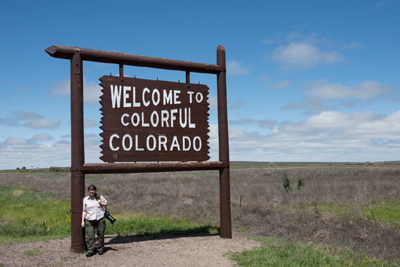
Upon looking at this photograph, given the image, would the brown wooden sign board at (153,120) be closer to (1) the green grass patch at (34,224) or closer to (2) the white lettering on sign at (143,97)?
(2) the white lettering on sign at (143,97)

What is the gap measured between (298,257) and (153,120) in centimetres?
464

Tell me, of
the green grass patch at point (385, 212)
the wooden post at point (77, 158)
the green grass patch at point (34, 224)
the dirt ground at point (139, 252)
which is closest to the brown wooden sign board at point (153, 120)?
the wooden post at point (77, 158)

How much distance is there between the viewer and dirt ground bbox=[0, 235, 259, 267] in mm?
7141

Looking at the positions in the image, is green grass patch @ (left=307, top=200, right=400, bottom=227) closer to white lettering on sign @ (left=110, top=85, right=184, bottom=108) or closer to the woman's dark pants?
white lettering on sign @ (left=110, top=85, right=184, bottom=108)

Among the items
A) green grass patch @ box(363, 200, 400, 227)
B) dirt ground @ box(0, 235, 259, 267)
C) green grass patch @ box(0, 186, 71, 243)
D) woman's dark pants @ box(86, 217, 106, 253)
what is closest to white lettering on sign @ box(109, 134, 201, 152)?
woman's dark pants @ box(86, 217, 106, 253)

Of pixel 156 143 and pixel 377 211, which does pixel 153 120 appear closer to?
pixel 156 143

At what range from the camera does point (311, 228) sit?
37.1ft

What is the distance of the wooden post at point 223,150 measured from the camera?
962cm

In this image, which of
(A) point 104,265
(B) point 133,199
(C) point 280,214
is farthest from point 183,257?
(B) point 133,199

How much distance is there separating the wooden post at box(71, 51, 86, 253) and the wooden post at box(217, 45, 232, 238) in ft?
11.9

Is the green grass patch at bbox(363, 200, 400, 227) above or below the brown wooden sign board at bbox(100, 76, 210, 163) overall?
below

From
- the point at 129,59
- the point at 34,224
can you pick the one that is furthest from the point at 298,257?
the point at 34,224

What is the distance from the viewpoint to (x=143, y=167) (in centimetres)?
872

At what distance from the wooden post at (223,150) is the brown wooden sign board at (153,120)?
1.28 feet
